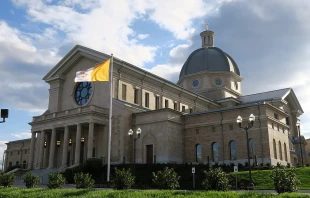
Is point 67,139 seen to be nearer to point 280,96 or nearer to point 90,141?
point 90,141

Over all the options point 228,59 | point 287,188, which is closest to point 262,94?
point 228,59

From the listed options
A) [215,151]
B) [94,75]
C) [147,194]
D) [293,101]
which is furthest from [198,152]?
[293,101]

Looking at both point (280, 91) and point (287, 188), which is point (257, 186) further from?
point (280, 91)

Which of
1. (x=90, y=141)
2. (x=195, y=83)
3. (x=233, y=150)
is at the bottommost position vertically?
(x=233, y=150)

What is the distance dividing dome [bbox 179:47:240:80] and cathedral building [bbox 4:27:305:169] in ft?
53.0

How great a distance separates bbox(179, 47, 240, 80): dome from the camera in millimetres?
71938

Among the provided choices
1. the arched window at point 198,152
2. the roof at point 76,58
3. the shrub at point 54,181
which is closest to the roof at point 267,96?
the roof at point 76,58

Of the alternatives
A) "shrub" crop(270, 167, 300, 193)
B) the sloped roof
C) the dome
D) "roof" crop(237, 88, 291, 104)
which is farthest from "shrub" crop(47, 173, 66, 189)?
the dome

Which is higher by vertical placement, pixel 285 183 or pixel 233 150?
pixel 233 150

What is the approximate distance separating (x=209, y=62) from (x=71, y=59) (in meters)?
32.6

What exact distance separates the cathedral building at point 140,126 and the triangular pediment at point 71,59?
15cm

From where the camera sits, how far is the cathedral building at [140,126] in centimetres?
4181

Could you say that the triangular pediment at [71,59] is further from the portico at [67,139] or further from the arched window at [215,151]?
the arched window at [215,151]

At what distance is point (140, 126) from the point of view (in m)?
45.4
